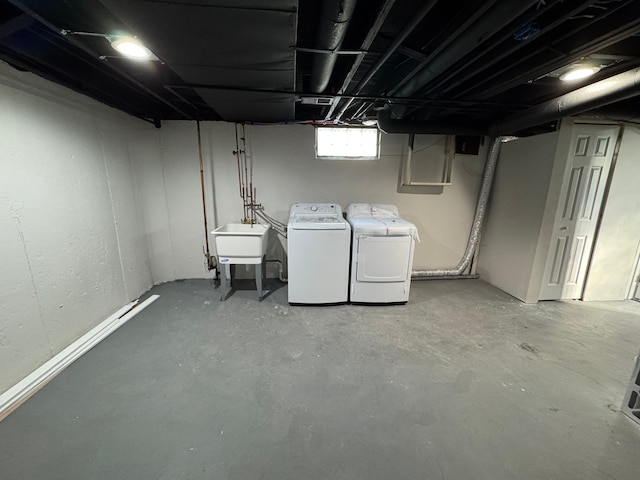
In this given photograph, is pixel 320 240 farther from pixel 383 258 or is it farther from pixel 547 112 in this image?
pixel 547 112

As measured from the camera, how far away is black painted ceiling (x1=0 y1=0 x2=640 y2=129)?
120 cm

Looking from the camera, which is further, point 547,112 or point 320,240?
point 320,240

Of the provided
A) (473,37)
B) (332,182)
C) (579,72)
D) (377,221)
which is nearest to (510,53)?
(473,37)

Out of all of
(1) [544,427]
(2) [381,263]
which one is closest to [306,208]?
(2) [381,263]

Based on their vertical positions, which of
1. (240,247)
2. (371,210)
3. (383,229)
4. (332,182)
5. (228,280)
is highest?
(332,182)

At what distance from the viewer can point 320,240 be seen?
8.90ft

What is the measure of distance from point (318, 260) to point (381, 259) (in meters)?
0.69

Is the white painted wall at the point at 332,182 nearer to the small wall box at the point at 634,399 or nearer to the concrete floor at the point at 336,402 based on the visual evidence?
the concrete floor at the point at 336,402

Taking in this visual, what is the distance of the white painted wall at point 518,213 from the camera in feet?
9.34

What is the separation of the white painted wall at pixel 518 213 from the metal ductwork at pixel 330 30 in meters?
2.61

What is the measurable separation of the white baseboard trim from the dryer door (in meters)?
2.44

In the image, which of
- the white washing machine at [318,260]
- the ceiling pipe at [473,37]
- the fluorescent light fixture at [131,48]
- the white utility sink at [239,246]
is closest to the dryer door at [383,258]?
the white washing machine at [318,260]

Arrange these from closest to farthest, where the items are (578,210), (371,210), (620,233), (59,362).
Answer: (59,362), (578,210), (620,233), (371,210)

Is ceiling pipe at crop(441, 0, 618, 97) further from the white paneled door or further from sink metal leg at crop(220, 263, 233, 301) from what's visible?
sink metal leg at crop(220, 263, 233, 301)
